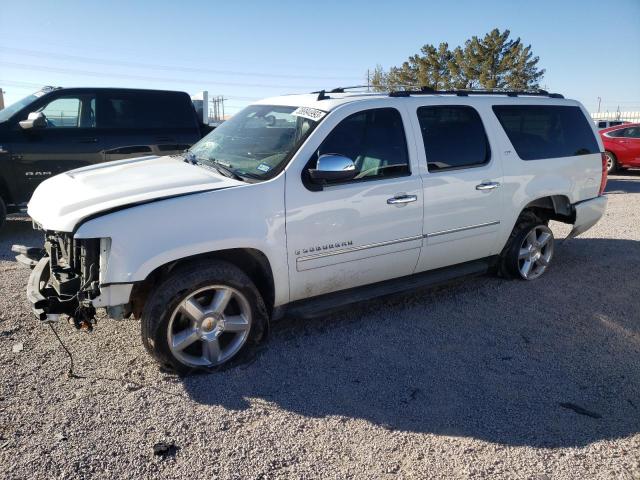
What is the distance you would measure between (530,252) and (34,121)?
20.8 feet

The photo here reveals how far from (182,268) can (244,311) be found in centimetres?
54

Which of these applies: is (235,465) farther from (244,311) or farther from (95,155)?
(95,155)

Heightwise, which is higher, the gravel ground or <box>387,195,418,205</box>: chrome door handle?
<box>387,195,418,205</box>: chrome door handle

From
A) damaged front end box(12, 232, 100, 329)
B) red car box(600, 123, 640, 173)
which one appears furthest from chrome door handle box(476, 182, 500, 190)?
red car box(600, 123, 640, 173)

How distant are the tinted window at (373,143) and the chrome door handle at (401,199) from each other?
19 centimetres

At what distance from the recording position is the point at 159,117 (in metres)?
8.12

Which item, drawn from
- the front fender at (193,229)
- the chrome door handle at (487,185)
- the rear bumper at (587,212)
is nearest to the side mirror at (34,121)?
the front fender at (193,229)

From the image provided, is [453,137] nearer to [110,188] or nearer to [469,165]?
[469,165]

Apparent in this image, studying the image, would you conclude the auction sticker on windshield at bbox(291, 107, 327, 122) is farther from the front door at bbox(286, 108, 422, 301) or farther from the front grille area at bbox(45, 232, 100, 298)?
the front grille area at bbox(45, 232, 100, 298)

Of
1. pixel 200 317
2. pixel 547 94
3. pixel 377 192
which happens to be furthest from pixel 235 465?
pixel 547 94

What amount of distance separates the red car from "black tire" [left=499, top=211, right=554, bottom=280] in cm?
1144

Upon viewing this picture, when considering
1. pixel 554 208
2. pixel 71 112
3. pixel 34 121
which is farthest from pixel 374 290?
pixel 71 112

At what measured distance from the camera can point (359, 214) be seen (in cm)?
389

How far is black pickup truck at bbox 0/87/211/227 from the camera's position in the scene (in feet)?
22.8
